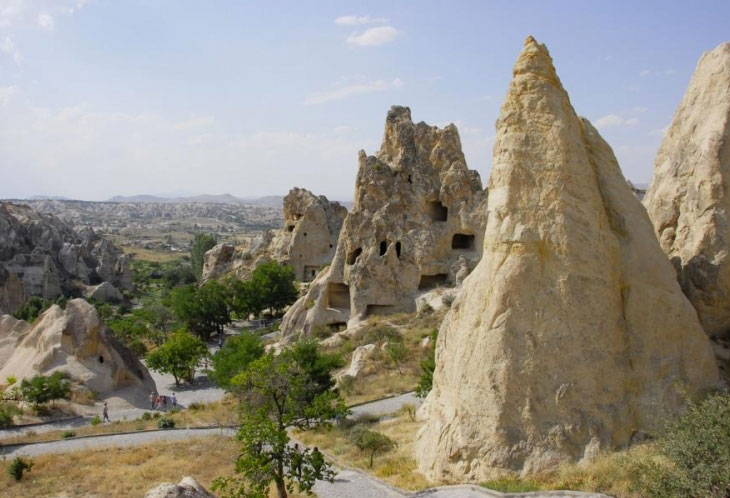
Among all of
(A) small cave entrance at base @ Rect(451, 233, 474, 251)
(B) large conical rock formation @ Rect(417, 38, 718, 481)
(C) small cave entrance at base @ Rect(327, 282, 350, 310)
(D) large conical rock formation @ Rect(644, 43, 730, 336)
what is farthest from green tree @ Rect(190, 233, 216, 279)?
(B) large conical rock formation @ Rect(417, 38, 718, 481)

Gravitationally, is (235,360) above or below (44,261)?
below

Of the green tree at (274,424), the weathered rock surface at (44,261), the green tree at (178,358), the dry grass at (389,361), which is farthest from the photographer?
the weathered rock surface at (44,261)

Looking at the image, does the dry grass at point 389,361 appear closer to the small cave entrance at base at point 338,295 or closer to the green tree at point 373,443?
the small cave entrance at base at point 338,295

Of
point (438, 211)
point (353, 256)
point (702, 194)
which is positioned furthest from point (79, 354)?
point (702, 194)

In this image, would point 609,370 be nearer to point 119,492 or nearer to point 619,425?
point 619,425

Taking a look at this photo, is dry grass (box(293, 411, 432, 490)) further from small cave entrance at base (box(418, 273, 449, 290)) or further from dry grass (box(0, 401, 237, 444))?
small cave entrance at base (box(418, 273, 449, 290))

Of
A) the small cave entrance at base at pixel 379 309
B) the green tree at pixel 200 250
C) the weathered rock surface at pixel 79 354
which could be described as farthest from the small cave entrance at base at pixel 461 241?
the green tree at pixel 200 250

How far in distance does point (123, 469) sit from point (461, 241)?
19.9m

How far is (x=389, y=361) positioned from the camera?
908 inches

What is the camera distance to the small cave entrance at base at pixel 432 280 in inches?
1161

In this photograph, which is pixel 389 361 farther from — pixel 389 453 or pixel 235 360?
pixel 389 453

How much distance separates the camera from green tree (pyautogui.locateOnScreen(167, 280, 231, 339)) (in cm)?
3697

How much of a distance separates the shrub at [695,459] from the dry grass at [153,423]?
1301 centimetres

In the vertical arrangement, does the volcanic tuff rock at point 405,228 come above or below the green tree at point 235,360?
above
